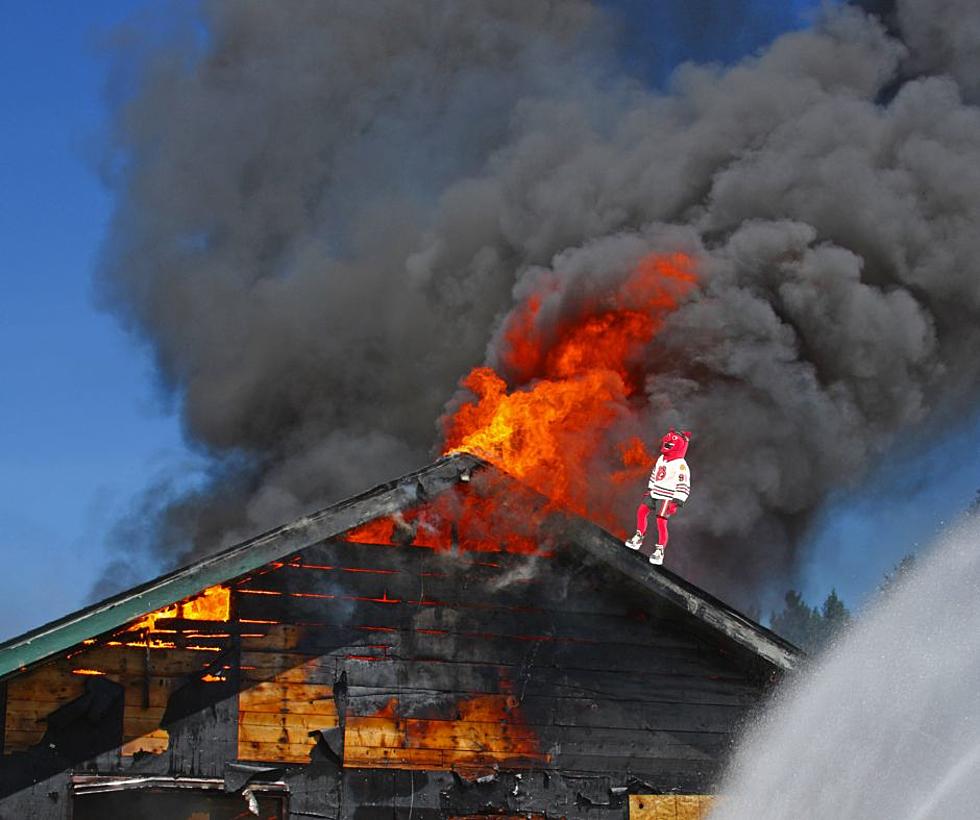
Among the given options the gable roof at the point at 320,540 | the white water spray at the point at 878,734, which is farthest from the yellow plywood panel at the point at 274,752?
the white water spray at the point at 878,734

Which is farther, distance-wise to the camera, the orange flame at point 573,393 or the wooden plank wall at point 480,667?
the orange flame at point 573,393

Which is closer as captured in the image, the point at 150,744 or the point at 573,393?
the point at 150,744

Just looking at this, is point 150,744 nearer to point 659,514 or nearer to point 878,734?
point 659,514

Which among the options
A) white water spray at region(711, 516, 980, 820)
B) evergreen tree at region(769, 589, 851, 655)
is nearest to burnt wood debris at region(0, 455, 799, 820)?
white water spray at region(711, 516, 980, 820)

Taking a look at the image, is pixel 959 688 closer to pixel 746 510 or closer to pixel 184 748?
pixel 184 748

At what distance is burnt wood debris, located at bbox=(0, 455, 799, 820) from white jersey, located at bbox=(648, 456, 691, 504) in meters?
1.34

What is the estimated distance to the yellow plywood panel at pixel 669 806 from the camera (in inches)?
455

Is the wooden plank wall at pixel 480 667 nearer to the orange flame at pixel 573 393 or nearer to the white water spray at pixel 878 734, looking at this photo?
the white water spray at pixel 878 734

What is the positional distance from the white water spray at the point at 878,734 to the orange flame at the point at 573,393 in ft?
8.56

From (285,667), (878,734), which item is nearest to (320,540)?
(285,667)

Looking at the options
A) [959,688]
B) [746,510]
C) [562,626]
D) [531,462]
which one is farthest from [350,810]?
[746,510]

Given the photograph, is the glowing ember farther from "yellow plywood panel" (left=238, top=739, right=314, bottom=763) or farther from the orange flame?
the orange flame

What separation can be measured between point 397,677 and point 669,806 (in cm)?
258

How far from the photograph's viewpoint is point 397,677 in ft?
36.4
